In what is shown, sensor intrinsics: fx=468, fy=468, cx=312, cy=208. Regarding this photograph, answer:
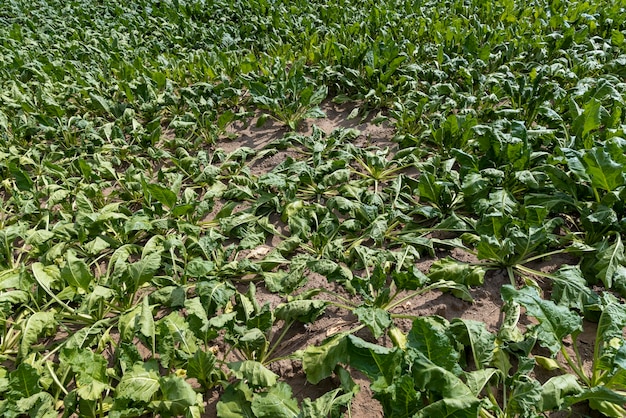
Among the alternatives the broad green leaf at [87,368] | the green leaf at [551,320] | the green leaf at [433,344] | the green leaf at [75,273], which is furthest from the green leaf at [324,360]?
the green leaf at [75,273]

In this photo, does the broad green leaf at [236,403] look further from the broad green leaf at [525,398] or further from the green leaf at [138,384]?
the broad green leaf at [525,398]

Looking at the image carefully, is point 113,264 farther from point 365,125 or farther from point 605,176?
point 605,176

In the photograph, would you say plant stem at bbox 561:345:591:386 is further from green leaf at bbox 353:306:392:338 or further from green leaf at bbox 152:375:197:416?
green leaf at bbox 152:375:197:416

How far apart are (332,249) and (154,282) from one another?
107cm

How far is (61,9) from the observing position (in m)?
8.21

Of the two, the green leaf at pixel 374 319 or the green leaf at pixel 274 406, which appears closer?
the green leaf at pixel 274 406

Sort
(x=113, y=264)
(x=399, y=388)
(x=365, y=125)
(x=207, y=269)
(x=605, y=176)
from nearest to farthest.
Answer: (x=399, y=388), (x=605, y=176), (x=207, y=269), (x=113, y=264), (x=365, y=125)

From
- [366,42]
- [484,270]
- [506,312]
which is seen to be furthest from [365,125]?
[506,312]

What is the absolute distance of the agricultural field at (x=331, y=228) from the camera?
204cm

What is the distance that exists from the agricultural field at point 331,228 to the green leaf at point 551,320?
1 centimetres

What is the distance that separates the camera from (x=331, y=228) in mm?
3010

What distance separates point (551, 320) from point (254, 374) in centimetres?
131

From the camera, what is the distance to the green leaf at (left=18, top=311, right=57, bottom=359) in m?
2.41

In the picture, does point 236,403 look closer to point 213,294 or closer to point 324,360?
point 324,360
